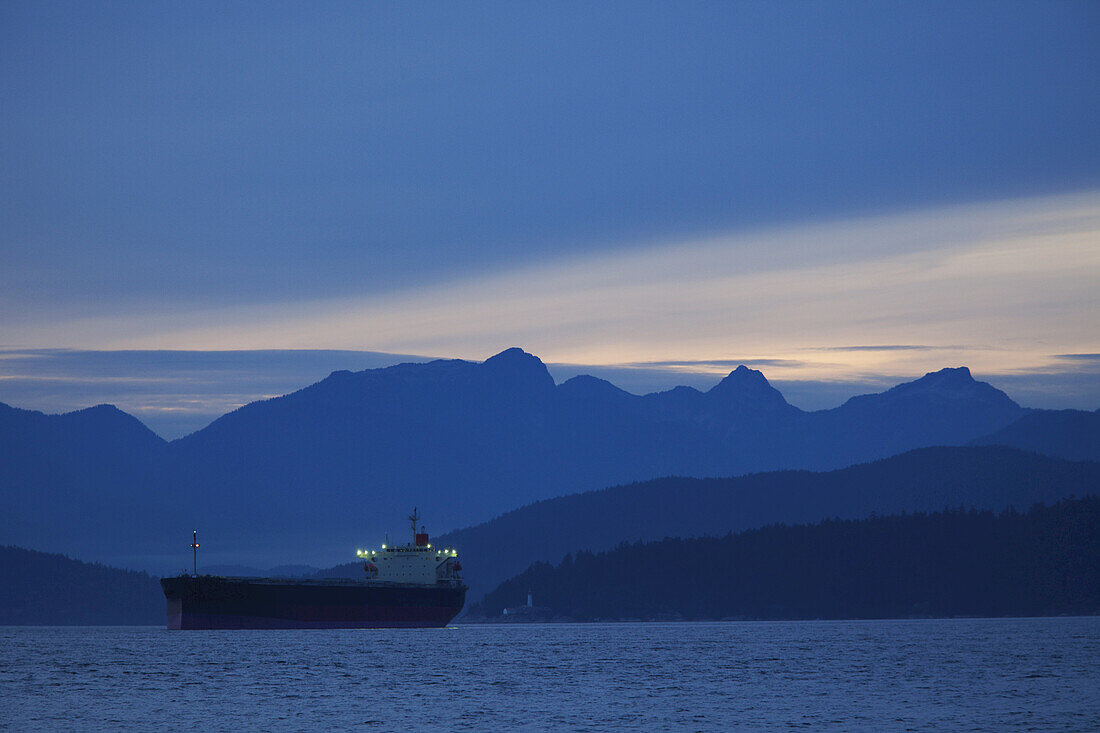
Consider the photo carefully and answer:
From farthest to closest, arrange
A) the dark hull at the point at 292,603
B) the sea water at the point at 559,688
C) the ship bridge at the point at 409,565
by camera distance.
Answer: the ship bridge at the point at 409,565
the dark hull at the point at 292,603
the sea water at the point at 559,688

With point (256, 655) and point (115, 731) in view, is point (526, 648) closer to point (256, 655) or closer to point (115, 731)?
point (256, 655)

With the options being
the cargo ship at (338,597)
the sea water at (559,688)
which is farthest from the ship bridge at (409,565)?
the sea water at (559,688)

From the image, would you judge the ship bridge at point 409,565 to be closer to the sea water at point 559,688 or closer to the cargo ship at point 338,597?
the cargo ship at point 338,597

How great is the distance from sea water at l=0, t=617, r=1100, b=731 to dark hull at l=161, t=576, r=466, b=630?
1397cm

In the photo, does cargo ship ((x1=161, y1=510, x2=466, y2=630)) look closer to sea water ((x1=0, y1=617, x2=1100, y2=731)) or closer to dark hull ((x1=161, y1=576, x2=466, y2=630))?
dark hull ((x1=161, y1=576, x2=466, y2=630))

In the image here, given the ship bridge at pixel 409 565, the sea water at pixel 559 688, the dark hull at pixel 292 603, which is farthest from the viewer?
the ship bridge at pixel 409 565

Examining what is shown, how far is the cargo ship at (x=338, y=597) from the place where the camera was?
126m

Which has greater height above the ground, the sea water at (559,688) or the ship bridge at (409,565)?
the ship bridge at (409,565)

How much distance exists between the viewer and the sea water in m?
54.1

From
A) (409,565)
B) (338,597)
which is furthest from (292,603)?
(409,565)

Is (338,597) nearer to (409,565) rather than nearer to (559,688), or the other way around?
(409,565)

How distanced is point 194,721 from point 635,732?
19.2 metres

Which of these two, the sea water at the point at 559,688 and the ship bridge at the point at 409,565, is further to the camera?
the ship bridge at the point at 409,565

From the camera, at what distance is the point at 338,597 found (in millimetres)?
134500
